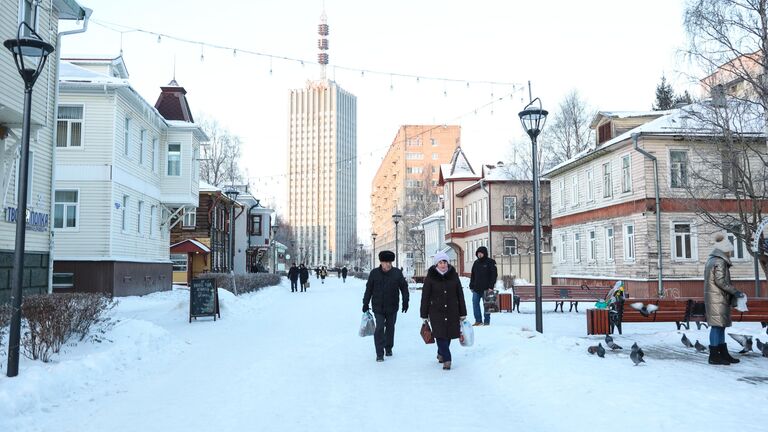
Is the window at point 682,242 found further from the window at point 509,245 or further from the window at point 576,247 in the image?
the window at point 509,245

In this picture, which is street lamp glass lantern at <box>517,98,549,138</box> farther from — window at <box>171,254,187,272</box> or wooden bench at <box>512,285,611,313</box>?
window at <box>171,254,187,272</box>

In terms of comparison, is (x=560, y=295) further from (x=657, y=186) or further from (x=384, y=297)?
(x=384, y=297)

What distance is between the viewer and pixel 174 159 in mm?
29781

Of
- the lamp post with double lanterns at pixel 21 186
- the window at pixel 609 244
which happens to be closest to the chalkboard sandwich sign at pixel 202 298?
the lamp post with double lanterns at pixel 21 186

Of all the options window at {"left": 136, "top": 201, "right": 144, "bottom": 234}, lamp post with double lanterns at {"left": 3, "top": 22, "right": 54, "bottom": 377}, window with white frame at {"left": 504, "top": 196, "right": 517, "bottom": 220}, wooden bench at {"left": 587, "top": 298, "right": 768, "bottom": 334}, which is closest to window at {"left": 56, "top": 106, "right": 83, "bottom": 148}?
window at {"left": 136, "top": 201, "right": 144, "bottom": 234}

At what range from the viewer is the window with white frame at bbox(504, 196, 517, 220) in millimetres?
47375

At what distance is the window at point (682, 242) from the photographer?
83.1 feet

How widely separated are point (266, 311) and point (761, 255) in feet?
46.6

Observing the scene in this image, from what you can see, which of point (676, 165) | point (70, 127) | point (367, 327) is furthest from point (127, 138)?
point (676, 165)

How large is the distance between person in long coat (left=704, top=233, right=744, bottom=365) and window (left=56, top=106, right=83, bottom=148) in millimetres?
20638

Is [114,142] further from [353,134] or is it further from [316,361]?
[353,134]

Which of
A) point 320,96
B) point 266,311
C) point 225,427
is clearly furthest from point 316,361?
point 320,96

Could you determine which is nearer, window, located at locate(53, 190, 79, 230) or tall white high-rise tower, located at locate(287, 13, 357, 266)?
window, located at locate(53, 190, 79, 230)

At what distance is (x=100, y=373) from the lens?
820 centimetres
